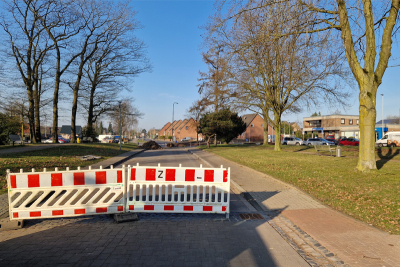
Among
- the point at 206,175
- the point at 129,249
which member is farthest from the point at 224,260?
the point at 206,175

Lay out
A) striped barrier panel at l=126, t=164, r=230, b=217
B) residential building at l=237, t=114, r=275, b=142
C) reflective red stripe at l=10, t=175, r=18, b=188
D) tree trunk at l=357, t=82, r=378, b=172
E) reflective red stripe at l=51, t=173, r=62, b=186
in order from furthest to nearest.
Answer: residential building at l=237, t=114, r=275, b=142 < tree trunk at l=357, t=82, r=378, b=172 < striped barrier panel at l=126, t=164, r=230, b=217 < reflective red stripe at l=51, t=173, r=62, b=186 < reflective red stripe at l=10, t=175, r=18, b=188

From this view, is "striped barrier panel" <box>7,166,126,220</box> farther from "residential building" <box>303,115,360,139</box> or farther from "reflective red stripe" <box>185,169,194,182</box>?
"residential building" <box>303,115,360,139</box>

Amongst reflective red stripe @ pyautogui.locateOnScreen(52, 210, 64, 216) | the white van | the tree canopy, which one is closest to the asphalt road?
reflective red stripe @ pyautogui.locateOnScreen(52, 210, 64, 216)

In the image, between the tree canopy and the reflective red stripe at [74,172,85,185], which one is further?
the tree canopy

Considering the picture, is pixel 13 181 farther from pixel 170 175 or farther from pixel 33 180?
pixel 170 175

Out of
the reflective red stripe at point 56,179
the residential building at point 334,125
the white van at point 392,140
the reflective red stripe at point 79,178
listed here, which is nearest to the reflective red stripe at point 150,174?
the reflective red stripe at point 79,178

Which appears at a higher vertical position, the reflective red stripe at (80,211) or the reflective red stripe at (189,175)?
the reflective red stripe at (189,175)

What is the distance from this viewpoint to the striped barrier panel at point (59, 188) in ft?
17.9

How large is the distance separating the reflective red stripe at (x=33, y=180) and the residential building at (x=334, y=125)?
223ft

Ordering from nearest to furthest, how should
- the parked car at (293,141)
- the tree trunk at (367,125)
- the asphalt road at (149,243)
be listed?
1. the asphalt road at (149,243)
2. the tree trunk at (367,125)
3. the parked car at (293,141)

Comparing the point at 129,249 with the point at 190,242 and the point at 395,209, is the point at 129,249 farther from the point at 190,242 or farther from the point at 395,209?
the point at 395,209

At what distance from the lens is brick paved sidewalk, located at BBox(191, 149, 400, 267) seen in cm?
401

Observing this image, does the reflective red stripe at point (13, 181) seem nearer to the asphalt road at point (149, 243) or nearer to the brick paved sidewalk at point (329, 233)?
the asphalt road at point (149, 243)

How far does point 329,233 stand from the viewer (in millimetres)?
4980
